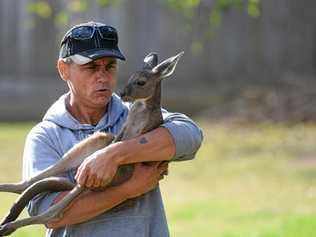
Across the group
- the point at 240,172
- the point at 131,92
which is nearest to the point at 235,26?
the point at 240,172

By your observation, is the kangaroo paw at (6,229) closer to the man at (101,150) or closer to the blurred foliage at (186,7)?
the man at (101,150)

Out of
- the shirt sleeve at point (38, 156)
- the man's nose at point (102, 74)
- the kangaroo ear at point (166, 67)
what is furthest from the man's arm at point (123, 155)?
the kangaroo ear at point (166, 67)

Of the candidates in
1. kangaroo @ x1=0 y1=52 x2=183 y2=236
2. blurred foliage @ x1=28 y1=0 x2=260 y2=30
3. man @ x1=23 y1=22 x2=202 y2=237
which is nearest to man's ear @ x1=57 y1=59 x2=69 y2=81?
man @ x1=23 y1=22 x2=202 y2=237

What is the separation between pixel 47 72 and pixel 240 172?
711 centimetres

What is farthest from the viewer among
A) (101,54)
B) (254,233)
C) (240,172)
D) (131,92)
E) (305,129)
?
(305,129)

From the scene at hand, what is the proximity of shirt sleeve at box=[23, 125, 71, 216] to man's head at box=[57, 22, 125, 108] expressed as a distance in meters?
0.27

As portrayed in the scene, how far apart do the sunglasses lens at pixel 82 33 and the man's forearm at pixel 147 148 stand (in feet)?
1.72

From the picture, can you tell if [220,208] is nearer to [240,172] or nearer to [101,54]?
[240,172]

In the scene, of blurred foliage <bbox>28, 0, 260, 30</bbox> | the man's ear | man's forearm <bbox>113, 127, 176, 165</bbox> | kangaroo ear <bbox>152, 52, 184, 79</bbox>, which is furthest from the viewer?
blurred foliage <bbox>28, 0, 260, 30</bbox>

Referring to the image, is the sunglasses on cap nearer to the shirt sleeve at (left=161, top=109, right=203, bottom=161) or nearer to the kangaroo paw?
the shirt sleeve at (left=161, top=109, right=203, bottom=161)

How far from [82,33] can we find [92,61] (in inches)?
6.4

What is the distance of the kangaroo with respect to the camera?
418 cm

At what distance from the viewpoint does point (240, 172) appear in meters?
11.9

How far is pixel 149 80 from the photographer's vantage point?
4832 millimetres
